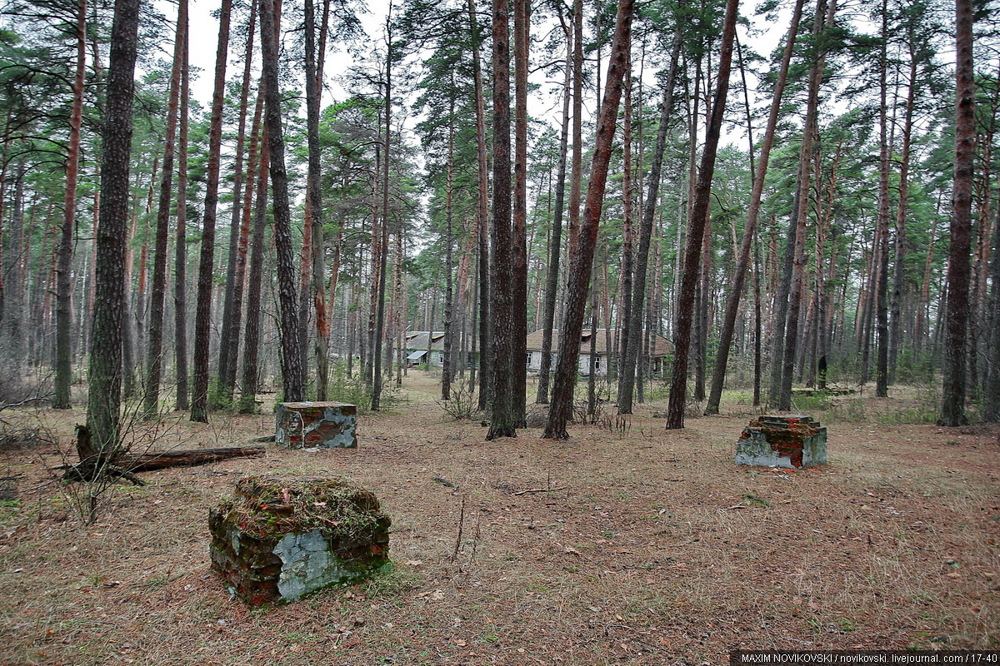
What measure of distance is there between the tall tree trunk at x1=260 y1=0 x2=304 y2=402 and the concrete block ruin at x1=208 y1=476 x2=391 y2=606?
654 cm

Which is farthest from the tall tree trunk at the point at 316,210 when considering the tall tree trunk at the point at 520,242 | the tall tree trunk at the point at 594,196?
the tall tree trunk at the point at 594,196

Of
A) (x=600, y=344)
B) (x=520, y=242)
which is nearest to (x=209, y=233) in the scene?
(x=520, y=242)

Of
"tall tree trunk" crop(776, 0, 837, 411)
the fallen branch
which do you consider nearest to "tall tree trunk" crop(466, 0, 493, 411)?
the fallen branch

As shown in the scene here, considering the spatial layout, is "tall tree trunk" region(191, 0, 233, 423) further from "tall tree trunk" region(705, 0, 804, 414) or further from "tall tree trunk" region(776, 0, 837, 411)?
"tall tree trunk" region(776, 0, 837, 411)

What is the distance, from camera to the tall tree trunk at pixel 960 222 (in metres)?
9.88

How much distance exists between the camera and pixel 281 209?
31.8 ft

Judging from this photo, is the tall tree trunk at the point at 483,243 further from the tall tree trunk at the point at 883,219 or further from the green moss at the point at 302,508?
the tall tree trunk at the point at 883,219

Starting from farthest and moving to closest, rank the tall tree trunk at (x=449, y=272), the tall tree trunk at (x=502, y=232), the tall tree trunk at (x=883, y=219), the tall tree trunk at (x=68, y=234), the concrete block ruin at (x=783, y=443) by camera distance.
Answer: the tall tree trunk at (x=449, y=272)
the tall tree trunk at (x=883, y=219)
the tall tree trunk at (x=68, y=234)
the tall tree trunk at (x=502, y=232)
the concrete block ruin at (x=783, y=443)

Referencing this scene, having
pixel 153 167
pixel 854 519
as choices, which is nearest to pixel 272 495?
pixel 854 519

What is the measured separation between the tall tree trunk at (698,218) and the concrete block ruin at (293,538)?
8489 mm

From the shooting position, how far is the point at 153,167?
77.6 ft

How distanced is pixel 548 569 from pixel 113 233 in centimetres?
606

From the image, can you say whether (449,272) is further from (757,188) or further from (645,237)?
(757,188)

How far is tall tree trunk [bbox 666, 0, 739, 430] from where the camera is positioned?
1023 centimetres
